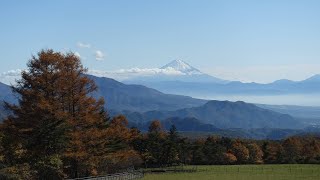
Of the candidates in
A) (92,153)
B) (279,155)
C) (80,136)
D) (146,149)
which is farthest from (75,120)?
(279,155)

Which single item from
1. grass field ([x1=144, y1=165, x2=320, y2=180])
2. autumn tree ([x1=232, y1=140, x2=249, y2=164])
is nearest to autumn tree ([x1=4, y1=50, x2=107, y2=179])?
grass field ([x1=144, y1=165, x2=320, y2=180])

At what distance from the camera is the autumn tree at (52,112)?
47.0m

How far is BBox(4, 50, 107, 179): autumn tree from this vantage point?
4700 cm

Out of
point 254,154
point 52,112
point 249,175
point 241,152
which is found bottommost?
point 254,154

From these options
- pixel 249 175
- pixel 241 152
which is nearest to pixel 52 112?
pixel 249 175

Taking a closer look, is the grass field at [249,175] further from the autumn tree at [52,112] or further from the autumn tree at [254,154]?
the autumn tree at [254,154]

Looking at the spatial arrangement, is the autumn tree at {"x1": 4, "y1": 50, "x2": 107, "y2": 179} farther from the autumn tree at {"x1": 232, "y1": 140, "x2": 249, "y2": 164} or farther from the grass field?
the autumn tree at {"x1": 232, "y1": 140, "x2": 249, "y2": 164}

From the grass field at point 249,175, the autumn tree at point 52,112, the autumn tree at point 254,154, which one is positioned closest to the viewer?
the autumn tree at point 52,112

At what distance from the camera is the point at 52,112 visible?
154 ft

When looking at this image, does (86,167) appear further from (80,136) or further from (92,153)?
(80,136)

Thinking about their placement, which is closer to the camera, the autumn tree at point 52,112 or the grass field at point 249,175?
the autumn tree at point 52,112

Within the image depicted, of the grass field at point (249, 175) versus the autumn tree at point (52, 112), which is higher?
the autumn tree at point (52, 112)

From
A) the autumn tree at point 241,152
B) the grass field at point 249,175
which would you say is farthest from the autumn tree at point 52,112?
the autumn tree at point 241,152

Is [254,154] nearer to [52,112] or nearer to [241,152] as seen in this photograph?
[241,152]
